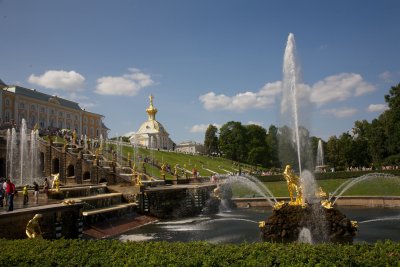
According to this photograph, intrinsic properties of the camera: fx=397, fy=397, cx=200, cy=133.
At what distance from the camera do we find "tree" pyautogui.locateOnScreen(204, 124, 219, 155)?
385ft

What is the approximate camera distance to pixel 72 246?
9.55m

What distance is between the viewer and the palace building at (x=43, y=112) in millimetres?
72606

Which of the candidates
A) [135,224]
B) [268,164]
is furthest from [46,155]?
[268,164]

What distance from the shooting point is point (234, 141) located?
95.9 metres

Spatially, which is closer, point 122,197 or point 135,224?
point 135,224

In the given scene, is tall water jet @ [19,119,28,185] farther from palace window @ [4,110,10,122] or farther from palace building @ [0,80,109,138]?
palace window @ [4,110,10,122]

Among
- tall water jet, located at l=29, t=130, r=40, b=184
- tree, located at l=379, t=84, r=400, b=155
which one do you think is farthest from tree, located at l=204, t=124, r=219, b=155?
tall water jet, located at l=29, t=130, r=40, b=184

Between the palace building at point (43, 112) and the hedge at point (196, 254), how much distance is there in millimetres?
56091

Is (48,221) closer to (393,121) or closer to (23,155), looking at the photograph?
(23,155)

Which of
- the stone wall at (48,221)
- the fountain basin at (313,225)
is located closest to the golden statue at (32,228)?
the stone wall at (48,221)

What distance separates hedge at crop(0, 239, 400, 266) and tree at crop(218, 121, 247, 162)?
85.7 m

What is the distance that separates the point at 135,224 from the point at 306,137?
1146 cm

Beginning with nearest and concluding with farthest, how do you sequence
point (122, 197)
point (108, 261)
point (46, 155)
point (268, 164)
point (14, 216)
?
point (108, 261) → point (14, 216) → point (122, 197) → point (46, 155) → point (268, 164)

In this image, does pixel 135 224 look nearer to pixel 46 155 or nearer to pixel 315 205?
pixel 315 205
